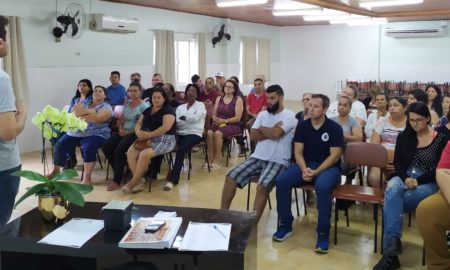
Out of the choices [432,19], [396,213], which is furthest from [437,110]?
[432,19]

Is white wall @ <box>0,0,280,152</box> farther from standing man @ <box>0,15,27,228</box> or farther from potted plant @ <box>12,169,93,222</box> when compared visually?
potted plant @ <box>12,169,93,222</box>

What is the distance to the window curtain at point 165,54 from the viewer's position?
9.19 metres

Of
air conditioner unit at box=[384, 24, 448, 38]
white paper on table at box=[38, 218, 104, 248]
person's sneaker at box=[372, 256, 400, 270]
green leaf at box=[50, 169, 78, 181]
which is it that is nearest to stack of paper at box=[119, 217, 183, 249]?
white paper on table at box=[38, 218, 104, 248]

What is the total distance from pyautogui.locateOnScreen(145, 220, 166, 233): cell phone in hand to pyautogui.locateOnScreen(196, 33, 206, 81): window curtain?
8.79m

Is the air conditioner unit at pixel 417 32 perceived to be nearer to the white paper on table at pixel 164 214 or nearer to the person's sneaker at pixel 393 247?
the person's sneaker at pixel 393 247

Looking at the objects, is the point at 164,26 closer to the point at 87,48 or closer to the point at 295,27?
the point at 87,48

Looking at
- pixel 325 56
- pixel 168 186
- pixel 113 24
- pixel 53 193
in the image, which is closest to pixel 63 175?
pixel 53 193

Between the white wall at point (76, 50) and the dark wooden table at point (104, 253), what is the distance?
206 inches

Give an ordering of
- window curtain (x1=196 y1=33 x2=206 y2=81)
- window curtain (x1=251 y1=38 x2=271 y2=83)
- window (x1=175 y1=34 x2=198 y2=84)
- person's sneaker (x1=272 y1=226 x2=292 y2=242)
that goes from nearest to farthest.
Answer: person's sneaker (x1=272 y1=226 x2=292 y2=242)
window (x1=175 y1=34 x2=198 y2=84)
window curtain (x1=196 y1=33 x2=206 y2=81)
window curtain (x1=251 y1=38 x2=271 y2=83)

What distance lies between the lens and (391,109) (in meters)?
4.15

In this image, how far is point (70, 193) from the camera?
2002 mm

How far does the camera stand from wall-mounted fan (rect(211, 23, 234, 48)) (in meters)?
11.0

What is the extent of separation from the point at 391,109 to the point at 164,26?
614cm

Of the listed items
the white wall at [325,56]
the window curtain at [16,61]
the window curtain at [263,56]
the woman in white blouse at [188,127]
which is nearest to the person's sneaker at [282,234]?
the woman in white blouse at [188,127]
